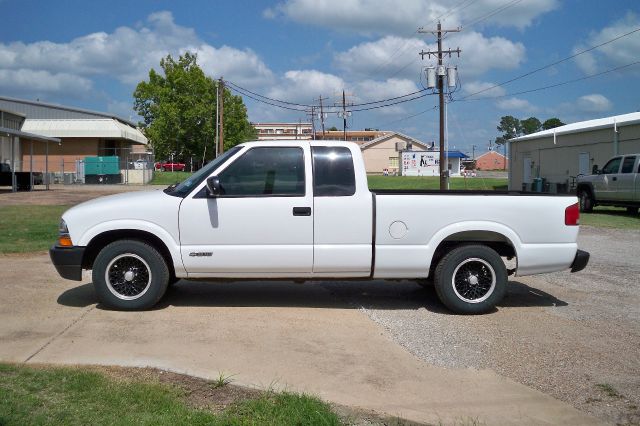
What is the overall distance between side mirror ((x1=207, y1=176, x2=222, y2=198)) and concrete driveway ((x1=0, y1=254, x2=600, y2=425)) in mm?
1318

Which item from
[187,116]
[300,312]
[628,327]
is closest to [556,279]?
[628,327]

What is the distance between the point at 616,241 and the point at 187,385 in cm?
1156

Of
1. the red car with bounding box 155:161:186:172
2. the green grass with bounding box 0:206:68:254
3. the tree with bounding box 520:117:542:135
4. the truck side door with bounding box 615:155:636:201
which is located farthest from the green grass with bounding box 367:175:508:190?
the tree with bounding box 520:117:542:135

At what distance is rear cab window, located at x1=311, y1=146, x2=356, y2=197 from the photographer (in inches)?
264

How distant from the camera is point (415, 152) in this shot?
8531 centimetres

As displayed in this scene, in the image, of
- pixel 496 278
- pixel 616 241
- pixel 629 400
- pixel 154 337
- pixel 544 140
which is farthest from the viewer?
pixel 544 140

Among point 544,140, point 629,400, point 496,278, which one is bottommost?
point 629,400

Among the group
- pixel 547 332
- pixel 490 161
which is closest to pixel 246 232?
pixel 547 332

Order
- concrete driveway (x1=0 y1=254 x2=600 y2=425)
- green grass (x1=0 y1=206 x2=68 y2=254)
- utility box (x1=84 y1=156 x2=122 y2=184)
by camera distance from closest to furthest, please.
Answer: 1. concrete driveway (x1=0 y1=254 x2=600 y2=425)
2. green grass (x1=0 y1=206 x2=68 y2=254)
3. utility box (x1=84 y1=156 x2=122 y2=184)

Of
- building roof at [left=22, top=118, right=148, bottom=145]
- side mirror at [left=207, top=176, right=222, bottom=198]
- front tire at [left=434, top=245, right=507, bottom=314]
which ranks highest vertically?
building roof at [left=22, top=118, right=148, bottom=145]

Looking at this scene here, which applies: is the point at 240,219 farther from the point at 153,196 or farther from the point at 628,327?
the point at 628,327

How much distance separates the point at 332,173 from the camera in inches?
267

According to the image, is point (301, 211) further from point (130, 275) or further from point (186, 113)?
point (186, 113)

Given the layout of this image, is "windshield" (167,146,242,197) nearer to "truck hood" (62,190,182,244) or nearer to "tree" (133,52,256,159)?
"truck hood" (62,190,182,244)
